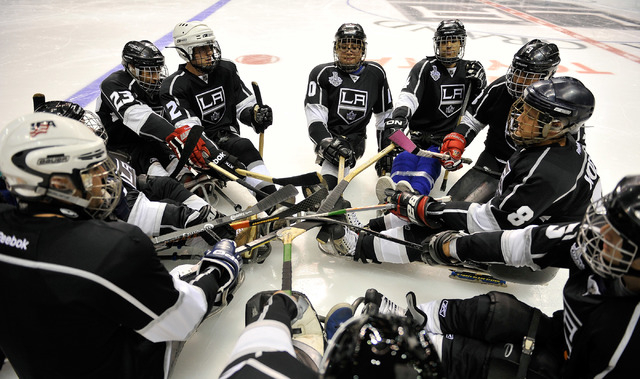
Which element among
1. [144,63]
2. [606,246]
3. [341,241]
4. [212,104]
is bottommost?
[341,241]

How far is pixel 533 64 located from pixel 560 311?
4.85 ft

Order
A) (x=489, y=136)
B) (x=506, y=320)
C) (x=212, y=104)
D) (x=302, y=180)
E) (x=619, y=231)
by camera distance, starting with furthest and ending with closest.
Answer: (x=212, y=104) < (x=489, y=136) < (x=302, y=180) < (x=506, y=320) < (x=619, y=231)

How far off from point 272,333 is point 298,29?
291 inches

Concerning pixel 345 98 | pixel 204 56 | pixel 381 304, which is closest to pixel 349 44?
pixel 345 98

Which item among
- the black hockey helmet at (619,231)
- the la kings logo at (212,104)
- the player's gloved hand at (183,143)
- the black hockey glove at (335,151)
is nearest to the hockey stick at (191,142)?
the player's gloved hand at (183,143)

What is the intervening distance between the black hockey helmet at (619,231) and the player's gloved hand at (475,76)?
2.14m

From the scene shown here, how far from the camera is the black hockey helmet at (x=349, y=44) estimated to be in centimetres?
292

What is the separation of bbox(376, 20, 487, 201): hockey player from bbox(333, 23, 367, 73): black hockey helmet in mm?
426

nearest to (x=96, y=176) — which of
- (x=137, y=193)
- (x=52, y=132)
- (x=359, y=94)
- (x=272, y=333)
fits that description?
(x=52, y=132)

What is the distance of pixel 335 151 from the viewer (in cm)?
283

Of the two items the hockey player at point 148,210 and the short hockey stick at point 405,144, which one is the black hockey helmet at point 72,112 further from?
the short hockey stick at point 405,144

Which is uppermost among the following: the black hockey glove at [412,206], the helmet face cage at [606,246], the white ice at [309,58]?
the helmet face cage at [606,246]

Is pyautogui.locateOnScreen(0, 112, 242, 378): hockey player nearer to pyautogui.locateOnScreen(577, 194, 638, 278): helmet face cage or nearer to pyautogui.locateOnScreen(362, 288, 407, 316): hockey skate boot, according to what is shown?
pyautogui.locateOnScreen(362, 288, 407, 316): hockey skate boot

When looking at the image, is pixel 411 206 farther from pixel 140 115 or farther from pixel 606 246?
pixel 140 115
